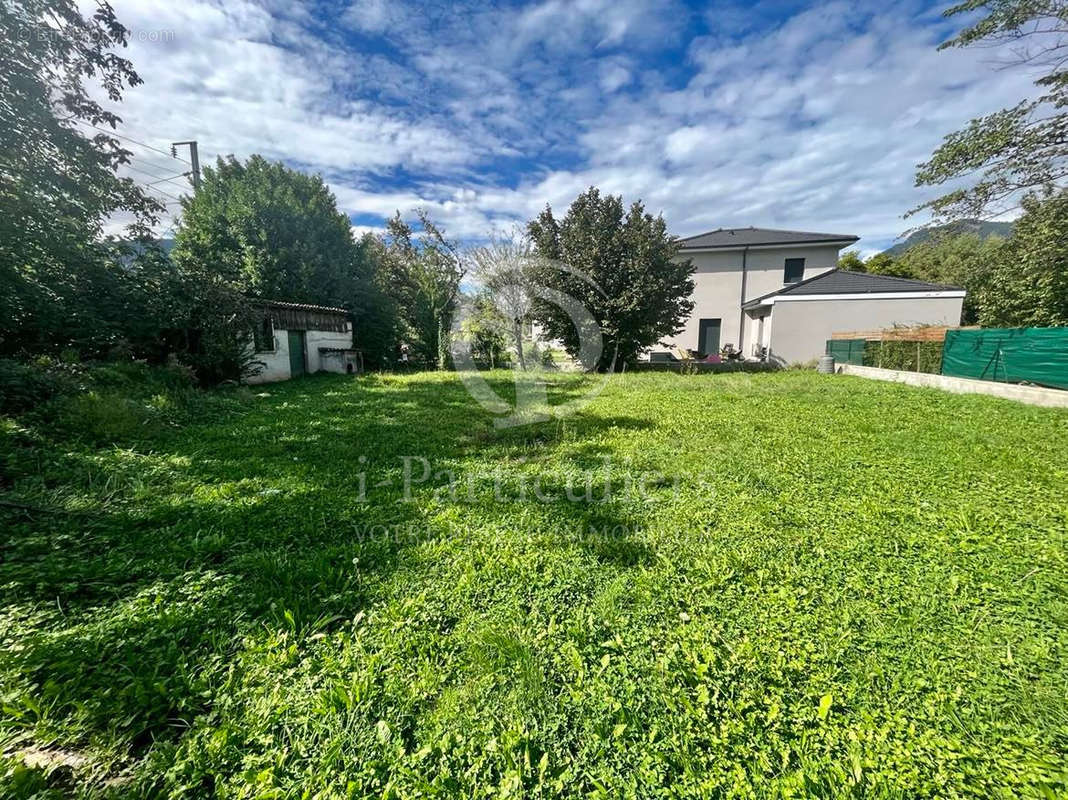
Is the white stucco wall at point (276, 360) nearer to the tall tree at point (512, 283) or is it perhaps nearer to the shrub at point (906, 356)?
the tall tree at point (512, 283)

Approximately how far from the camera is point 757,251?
19250mm

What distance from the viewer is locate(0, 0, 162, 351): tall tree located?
5789 mm

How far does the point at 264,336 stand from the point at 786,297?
19.4m

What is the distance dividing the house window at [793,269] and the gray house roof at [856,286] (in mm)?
3106

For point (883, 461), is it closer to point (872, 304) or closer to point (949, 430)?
point (949, 430)

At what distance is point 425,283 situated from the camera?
54.5 ft

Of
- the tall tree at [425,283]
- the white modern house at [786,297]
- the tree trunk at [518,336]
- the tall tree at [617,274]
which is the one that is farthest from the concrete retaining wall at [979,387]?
the tall tree at [425,283]

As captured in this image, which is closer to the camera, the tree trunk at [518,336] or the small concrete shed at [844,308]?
the small concrete shed at [844,308]

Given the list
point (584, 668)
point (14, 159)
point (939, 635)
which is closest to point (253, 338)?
point (14, 159)

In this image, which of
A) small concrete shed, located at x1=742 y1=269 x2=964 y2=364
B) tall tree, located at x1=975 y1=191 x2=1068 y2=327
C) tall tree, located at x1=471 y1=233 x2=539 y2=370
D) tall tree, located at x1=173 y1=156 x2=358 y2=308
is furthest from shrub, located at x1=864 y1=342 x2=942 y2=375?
tall tree, located at x1=173 y1=156 x2=358 y2=308

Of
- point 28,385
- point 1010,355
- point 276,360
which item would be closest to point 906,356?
point 1010,355

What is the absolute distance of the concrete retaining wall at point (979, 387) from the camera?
23.6 ft

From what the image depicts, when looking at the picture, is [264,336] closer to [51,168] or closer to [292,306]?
[292,306]

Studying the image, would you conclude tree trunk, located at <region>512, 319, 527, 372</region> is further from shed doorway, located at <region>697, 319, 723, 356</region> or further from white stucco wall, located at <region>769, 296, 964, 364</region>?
white stucco wall, located at <region>769, 296, 964, 364</region>
